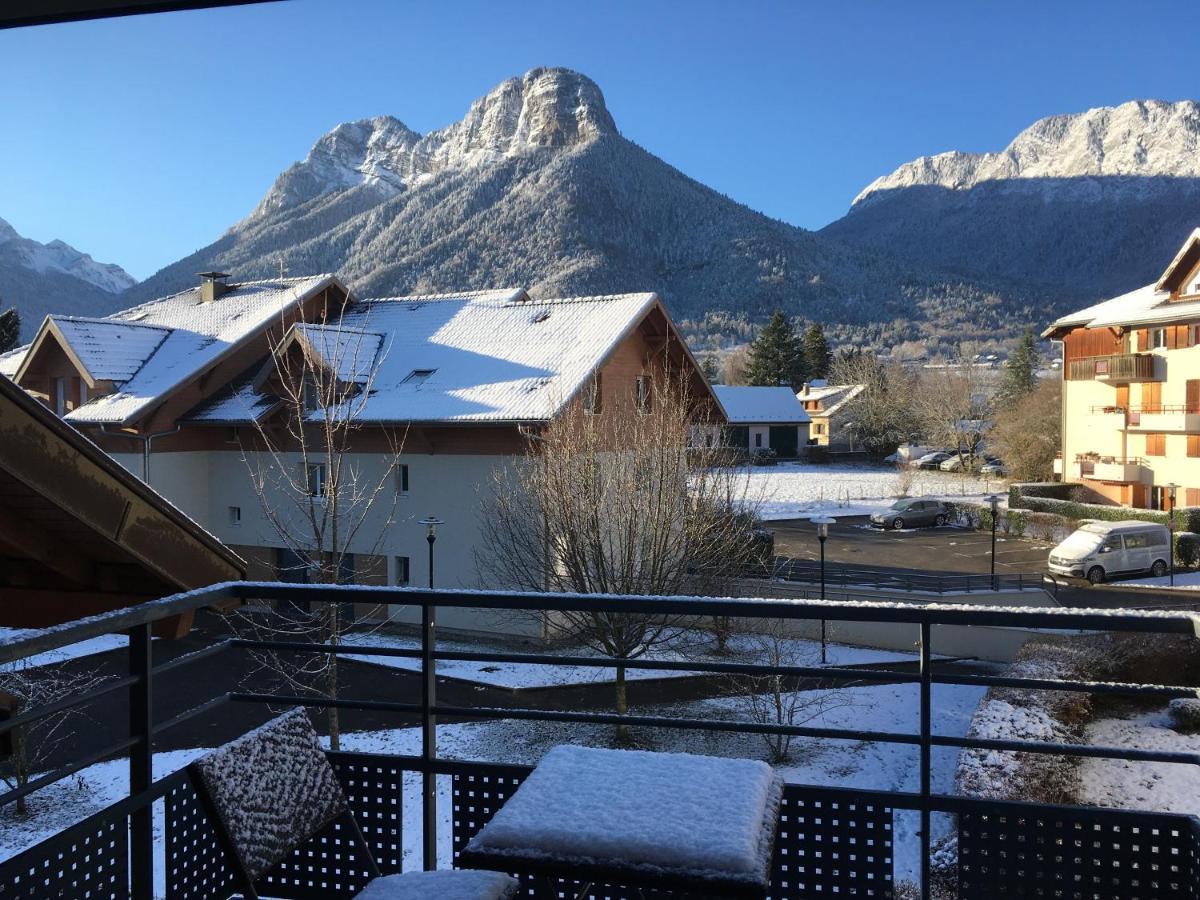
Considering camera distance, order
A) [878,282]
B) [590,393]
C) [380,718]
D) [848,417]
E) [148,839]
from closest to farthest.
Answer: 1. [148,839]
2. [380,718]
3. [590,393]
4. [848,417]
5. [878,282]

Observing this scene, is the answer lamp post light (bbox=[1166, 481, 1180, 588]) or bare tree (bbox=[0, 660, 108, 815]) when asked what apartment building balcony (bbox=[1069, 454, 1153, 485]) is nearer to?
lamp post light (bbox=[1166, 481, 1180, 588])

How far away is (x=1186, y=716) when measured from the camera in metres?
13.6

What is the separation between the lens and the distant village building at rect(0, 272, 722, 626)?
70.7ft

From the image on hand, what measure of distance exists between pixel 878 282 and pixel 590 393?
127 meters

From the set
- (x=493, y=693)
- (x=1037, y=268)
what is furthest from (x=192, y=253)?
(x=1037, y=268)

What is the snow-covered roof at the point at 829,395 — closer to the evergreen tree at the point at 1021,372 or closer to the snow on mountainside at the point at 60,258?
the evergreen tree at the point at 1021,372

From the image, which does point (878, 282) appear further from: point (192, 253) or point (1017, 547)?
point (1017, 547)

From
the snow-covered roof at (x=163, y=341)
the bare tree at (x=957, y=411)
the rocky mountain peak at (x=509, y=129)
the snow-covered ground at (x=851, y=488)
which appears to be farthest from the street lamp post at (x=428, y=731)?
the rocky mountain peak at (x=509, y=129)

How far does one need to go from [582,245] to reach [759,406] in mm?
64684

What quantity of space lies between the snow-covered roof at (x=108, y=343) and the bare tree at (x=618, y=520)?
10880 millimetres

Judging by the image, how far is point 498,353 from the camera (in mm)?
23438

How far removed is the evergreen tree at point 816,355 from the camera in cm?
7175

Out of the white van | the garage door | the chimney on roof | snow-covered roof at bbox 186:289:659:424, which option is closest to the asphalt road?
the white van

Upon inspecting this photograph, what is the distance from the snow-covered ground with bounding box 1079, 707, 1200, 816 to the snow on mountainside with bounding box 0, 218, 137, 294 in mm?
133746
